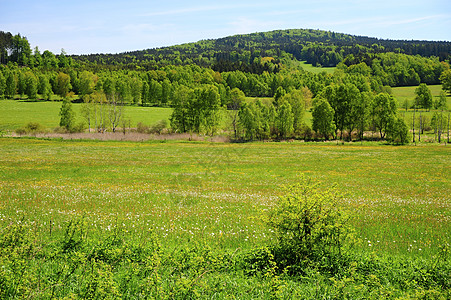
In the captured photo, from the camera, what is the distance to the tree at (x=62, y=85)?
499 feet

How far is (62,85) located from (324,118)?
434ft

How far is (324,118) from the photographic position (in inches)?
3595

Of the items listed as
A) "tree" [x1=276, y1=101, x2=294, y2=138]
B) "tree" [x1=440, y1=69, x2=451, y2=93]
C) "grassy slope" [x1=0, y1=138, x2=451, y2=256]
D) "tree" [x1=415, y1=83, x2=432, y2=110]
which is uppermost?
"tree" [x1=440, y1=69, x2=451, y2=93]

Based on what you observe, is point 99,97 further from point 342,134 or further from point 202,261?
point 202,261

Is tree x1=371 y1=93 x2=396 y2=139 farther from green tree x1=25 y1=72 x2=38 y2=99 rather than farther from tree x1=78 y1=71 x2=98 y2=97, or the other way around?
green tree x1=25 y1=72 x2=38 y2=99

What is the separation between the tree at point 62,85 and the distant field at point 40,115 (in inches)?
889

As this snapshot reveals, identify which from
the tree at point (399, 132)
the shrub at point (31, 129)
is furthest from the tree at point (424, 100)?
the shrub at point (31, 129)

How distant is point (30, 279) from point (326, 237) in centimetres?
809

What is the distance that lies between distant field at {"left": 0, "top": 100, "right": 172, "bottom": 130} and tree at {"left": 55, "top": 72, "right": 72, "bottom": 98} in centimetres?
2257

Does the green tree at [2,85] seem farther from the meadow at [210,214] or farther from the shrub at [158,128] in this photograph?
the meadow at [210,214]

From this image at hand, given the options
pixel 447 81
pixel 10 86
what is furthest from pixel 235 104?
pixel 447 81

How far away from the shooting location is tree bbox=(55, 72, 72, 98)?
152125 millimetres

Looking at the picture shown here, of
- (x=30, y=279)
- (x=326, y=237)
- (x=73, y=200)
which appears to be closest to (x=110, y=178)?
(x=73, y=200)

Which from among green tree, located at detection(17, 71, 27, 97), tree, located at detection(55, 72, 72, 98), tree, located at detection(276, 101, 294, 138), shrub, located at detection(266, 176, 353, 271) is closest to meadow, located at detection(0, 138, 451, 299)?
shrub, located at detection(266, 176, 353, 271)
